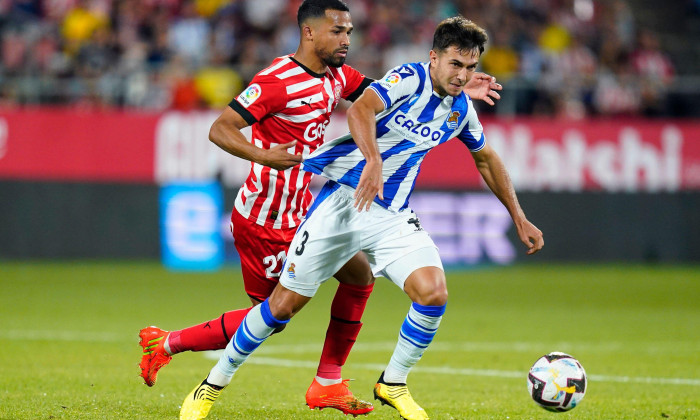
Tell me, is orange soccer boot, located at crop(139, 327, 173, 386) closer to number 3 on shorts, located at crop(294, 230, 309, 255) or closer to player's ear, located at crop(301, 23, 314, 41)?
number 3 on shorts, located at crop(294, 230, 309, 255)

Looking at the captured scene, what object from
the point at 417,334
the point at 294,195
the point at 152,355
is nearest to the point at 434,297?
the point at 417,334

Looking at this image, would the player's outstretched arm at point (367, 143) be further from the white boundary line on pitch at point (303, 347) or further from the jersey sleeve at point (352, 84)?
the white boundary line on pitch at point (303, 347)

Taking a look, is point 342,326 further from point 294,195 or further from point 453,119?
point 453,119

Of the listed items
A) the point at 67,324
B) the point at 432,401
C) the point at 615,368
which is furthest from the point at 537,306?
the point at 432,401

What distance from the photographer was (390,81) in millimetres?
6004

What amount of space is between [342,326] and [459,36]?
1970 mm

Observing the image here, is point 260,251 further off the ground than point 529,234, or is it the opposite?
point 529,234

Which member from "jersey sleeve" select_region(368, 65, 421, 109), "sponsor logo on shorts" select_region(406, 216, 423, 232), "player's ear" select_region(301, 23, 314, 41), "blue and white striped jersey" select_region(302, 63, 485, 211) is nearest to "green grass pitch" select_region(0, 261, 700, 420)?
"sponsor logo on shorts" select_region(406, 216, 423, 232)

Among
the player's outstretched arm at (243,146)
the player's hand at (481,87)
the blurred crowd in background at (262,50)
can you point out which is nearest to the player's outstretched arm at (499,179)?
the player's hand at (481,87)

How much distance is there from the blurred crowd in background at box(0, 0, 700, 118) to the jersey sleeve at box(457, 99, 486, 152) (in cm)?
1066

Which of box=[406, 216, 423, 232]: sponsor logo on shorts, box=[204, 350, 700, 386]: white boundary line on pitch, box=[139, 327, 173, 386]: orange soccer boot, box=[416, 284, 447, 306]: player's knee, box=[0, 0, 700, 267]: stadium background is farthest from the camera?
box=[0, 0, 700, 267]: stadium background

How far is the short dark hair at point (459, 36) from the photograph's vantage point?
235 inches

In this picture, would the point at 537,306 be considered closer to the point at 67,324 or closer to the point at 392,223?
the point at 67,324

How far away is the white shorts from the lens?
6.04 metres
